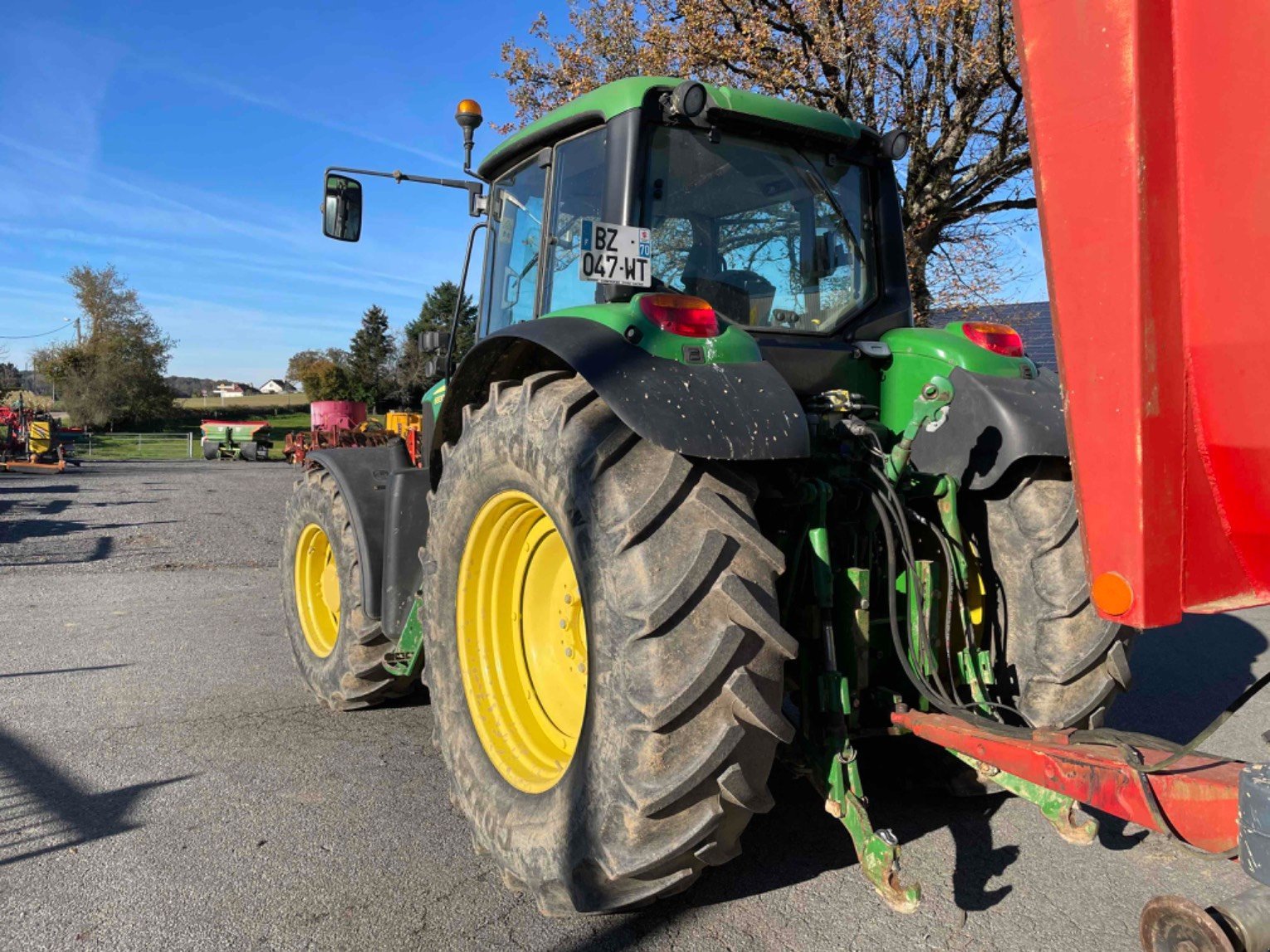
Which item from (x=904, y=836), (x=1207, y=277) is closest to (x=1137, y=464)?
(x=1207, y=277)

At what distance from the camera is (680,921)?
99.0 inches

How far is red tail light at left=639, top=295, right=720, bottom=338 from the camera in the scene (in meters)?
2.54

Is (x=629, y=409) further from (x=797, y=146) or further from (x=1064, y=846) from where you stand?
(x=1064, y=846)

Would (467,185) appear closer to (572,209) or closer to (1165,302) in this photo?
(572,209)

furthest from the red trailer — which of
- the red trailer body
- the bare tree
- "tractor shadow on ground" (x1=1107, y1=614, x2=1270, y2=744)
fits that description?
the bare tree

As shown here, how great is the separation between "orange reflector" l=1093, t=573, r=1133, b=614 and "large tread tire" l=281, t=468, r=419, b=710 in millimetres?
3043

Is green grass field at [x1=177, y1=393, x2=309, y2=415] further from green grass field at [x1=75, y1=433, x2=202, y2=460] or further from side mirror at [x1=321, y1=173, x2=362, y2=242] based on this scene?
side mirror at [x1=321, y1=173, x2=362, y2=242]

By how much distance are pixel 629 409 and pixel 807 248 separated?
1.59m

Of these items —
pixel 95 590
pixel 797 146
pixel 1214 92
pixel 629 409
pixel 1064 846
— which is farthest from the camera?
pixel 95 590

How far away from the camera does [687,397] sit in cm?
227

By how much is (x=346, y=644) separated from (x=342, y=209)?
2.04 meters

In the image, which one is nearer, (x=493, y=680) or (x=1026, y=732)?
(x=1026, y=732)

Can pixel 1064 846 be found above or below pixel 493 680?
below

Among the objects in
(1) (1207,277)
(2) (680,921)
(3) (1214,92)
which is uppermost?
(3) (1214,92)
